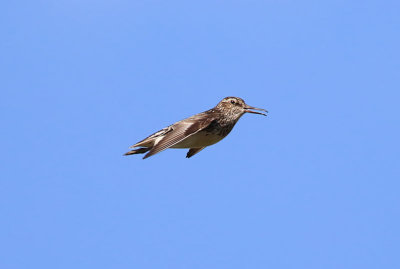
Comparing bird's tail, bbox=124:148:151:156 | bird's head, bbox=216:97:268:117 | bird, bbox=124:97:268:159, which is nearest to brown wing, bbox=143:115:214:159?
bird, bbox=124:97:268:159

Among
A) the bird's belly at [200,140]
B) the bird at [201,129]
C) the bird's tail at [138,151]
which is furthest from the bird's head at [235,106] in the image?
the bird's tail at [138,151]

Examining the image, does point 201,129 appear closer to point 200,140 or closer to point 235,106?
point 200,140

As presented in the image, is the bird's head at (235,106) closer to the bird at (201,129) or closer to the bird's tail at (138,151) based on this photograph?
the bird at (201,129)

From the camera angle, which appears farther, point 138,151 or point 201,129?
point 138,151

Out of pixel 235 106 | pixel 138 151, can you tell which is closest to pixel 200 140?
pixel 235 106

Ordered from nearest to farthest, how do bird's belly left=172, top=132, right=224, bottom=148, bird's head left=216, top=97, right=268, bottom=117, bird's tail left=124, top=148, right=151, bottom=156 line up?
bird's belly left=172, top=132, right=224, bottom=148 → bird's head left=216, top=97, right=268, bottom=117 → bird's tail left=124, top=148, right=151, bottom=156

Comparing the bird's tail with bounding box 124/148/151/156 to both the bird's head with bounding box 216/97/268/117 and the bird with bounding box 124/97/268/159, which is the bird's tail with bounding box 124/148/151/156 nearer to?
the bird with bounding box 124/97/268/159
